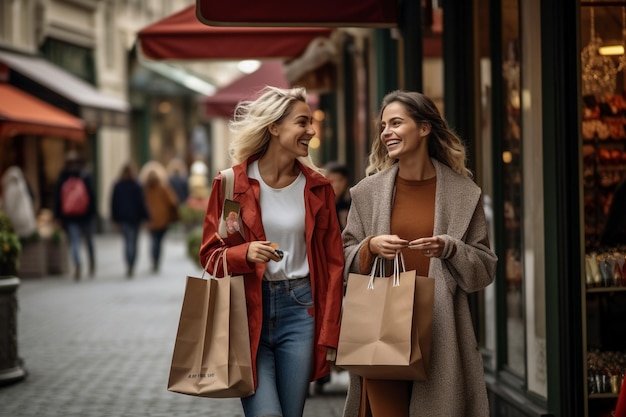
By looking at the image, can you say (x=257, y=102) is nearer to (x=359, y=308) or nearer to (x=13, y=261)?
(x=359, y=308)

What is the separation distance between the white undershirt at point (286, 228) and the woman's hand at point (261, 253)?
20cm

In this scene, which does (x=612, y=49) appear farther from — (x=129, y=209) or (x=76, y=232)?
(x=129, y=209)

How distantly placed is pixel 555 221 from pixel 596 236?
1.20 feet

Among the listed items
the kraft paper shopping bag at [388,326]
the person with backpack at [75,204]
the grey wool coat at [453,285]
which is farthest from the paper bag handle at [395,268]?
the person with backpack at [75,204]

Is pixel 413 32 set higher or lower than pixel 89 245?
higher

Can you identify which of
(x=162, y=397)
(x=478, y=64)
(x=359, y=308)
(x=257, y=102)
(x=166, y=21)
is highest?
(x=166, y=21)

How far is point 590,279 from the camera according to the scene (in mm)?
5934

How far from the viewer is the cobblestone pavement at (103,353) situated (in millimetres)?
8320

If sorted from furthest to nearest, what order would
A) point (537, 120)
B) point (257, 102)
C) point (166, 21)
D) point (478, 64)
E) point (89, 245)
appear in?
point (89, 245), point (166, 21), point (478, 64), point (537, 120), point (257, 102)

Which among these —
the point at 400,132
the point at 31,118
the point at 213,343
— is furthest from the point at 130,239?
the point at 400,132

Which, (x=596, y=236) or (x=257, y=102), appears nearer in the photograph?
(x=257, y=102)

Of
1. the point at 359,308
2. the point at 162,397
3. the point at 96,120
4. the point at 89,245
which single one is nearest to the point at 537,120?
the point at 359,308

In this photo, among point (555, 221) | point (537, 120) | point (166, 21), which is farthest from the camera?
point (166, 21)

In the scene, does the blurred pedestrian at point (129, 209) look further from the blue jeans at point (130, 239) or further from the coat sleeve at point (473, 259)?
the coat sleeve at point (473, 259)
